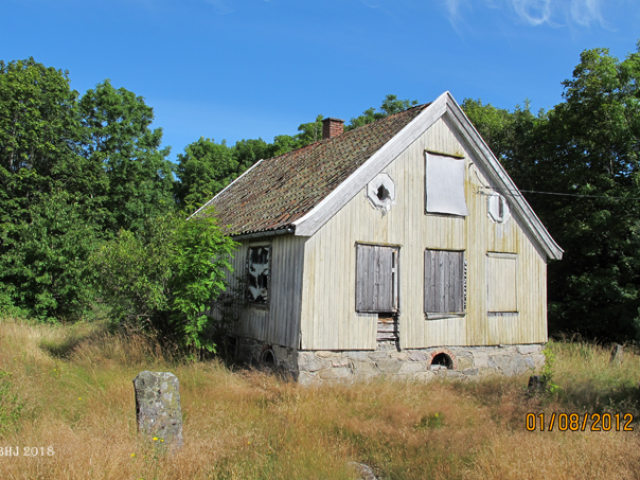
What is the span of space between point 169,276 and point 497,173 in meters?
8.58

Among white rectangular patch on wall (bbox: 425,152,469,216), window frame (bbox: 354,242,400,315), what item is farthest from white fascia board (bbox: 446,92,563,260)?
window frame (bbox: 354,242,400,315)

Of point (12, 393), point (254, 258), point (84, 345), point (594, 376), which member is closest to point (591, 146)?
point (594, 376)

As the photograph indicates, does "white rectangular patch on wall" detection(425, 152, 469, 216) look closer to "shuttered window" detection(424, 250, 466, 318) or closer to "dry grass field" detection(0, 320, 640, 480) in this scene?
"shuttered window" detection(424, 250, 466, 318)

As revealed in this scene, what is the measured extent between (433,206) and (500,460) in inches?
277

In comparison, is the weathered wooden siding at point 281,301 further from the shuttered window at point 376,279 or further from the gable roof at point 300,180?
the shuttered window at point 376,279

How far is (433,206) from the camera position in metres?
11.9

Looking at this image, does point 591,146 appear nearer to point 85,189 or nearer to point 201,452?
point 201,452

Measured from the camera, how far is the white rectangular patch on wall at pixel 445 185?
12.0m

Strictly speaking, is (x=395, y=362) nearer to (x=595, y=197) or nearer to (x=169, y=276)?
(x=169, y=276)

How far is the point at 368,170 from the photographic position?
11.0 meters

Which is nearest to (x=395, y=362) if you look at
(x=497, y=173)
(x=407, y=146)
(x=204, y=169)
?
(x=407, y=146)
